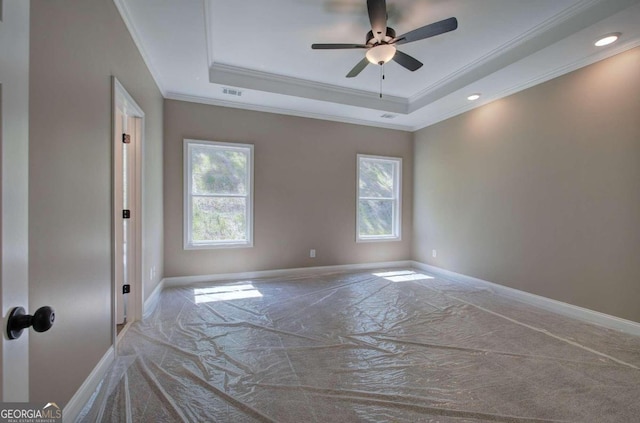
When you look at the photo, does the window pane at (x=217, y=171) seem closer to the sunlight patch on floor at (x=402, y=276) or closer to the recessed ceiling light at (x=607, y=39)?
the sunlight patch on floor at (x=402, y=276)

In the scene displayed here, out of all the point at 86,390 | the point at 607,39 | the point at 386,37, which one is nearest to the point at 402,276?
the point at 386,37

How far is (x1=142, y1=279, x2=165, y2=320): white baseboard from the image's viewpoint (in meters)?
3.09

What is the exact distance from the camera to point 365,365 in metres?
2.22

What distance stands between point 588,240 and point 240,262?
445 cm

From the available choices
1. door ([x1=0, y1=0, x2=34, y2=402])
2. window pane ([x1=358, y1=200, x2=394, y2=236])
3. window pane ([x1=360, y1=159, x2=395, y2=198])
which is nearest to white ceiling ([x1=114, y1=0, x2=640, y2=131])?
window pane ([x1=360, y1=159, x2=395, y2=198])

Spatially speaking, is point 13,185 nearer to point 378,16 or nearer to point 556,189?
point 378,16

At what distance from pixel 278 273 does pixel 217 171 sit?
191 cm

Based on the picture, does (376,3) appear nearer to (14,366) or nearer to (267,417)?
(14,366)

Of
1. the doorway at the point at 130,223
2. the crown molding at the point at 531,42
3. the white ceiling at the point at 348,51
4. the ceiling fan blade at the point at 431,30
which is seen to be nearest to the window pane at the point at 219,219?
the doorway at the point at 130,223

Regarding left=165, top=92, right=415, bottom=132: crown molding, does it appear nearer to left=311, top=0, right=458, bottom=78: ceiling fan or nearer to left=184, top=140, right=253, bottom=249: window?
left=184, top=140, right=253, bottom=249: window

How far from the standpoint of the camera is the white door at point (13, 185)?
63 centimetres

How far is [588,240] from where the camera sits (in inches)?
122

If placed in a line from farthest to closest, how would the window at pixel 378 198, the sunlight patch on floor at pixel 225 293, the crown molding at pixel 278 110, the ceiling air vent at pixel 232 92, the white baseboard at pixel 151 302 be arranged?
the window at pixel 378 198, the crown molding at pixel 278 110, the ceiling air vent at pixel 232 92, the sunlight patch on floor at pixel 225 293, the white baseboard at pixel 151 302

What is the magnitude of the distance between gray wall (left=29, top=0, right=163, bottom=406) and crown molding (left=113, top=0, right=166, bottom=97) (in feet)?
0.29
